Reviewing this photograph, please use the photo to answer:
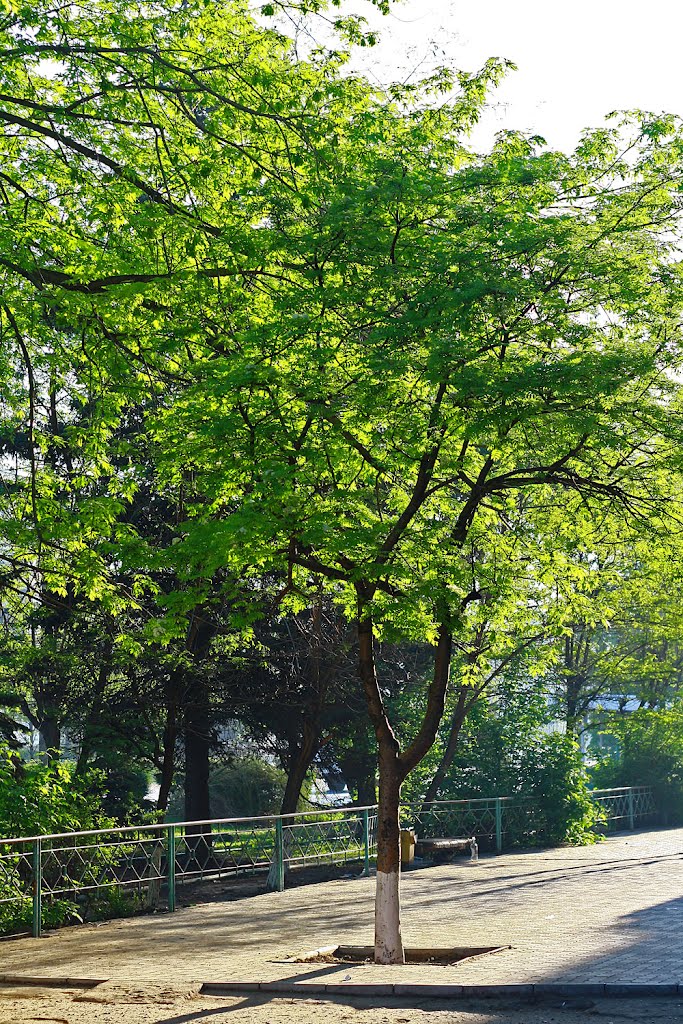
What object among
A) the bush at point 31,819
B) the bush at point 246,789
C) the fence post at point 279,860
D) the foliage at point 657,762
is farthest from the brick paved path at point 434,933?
the foliage at point 657,762

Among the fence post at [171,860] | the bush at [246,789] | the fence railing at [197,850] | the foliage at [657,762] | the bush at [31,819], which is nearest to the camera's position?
the bush at [31,819]

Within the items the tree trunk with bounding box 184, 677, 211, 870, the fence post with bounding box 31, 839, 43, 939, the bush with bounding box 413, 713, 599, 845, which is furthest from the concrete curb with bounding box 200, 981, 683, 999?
the bush with bounding box 413, 713, 599, 845

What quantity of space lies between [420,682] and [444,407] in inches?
646

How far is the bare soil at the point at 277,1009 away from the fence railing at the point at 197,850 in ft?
11.3

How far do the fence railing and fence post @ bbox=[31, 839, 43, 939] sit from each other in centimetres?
1

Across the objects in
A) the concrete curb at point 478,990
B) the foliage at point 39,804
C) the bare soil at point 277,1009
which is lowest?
the bare soil at point 277,1009

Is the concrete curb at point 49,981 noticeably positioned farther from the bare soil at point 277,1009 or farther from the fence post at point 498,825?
the fence post at point 498,825

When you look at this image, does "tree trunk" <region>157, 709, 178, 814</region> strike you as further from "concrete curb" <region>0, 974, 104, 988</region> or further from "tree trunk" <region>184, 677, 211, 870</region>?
"concrete curb" <region>0, 974, 104, 988</region>

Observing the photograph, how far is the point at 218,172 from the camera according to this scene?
11.5 meters

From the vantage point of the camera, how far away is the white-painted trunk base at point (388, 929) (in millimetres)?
11393

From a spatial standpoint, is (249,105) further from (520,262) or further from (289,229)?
(520,262)

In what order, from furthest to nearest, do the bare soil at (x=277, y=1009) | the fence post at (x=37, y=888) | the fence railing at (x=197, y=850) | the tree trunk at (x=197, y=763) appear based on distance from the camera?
the tree trunk at (x=197, y=763) < the fence railing at (x=197, y=850) < the fence post at (x=37, y=888) < the bare soil at (x=277, y=1009)

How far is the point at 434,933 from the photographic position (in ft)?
42.5

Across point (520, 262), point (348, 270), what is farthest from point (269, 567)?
point (520, 262)
